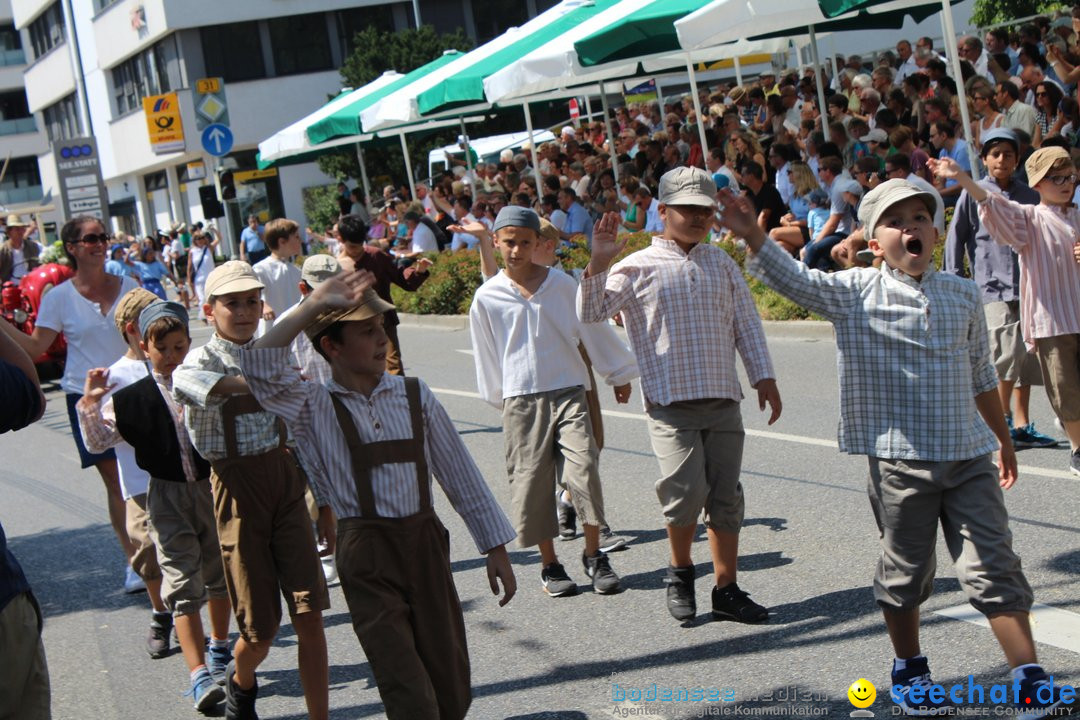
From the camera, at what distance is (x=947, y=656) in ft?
16.5

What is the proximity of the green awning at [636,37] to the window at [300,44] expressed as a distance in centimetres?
3392

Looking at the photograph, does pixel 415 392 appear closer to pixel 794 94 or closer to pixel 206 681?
pixel 206 681

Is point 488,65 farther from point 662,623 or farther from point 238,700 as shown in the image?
point 238,700

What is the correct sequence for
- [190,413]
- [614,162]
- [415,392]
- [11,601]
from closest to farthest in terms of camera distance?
[11,601], [415,392], [190,413], [614,162]

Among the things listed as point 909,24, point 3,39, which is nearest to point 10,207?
point 3,39

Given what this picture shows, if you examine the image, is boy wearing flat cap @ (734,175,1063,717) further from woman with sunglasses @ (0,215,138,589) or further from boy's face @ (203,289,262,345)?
woman with sunglasses @ (0,215,138,589)

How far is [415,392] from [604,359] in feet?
8.36

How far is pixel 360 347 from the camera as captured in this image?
4.25 metres

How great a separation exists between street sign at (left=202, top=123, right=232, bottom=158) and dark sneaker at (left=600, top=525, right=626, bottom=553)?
17.9 metres

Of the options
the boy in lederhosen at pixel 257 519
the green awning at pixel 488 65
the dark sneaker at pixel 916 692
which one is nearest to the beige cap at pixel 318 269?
the boy in lederhosen at pixel 257 519

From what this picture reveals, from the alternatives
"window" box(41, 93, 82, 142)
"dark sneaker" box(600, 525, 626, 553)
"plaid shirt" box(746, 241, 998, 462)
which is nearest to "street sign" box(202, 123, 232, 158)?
"dark sneaker" box(600, 525, 626, 553)

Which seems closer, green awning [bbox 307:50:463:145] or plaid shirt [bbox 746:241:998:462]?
plaid shirt [bbox 746:241:998:462]

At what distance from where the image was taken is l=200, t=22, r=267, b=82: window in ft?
152

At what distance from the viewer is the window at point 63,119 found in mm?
61594
